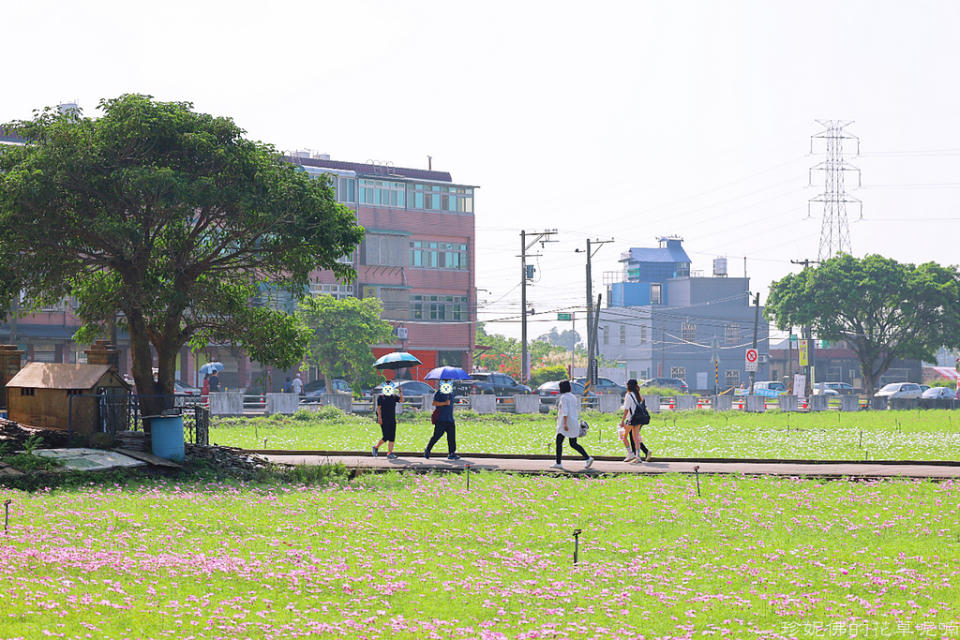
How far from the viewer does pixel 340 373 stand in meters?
69.3

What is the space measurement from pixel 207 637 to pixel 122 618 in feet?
3.01

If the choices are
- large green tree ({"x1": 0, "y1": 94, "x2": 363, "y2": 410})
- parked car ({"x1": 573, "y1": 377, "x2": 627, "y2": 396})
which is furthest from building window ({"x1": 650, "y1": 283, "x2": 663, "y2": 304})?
large green tree ({"x1": 0, "y1": 94, "x2": 363, "y2": 410})

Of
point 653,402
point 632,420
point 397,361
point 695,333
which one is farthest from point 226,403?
point 695,333

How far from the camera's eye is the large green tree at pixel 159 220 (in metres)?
21.2

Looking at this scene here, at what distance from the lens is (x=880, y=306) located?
245 feet

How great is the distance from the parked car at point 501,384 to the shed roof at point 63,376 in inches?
1549

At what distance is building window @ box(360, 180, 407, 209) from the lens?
8025 centimetres

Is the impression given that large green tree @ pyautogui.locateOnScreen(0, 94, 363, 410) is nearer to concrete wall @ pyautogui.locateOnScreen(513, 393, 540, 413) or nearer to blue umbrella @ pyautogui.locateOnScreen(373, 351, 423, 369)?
blue umbrella @ pyautogui.locateOnScreen(373, 351, 423, 369)

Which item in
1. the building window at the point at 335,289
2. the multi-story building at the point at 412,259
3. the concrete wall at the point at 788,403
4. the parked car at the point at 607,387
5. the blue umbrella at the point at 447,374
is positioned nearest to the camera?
the blue umbrella at the point at 447,374

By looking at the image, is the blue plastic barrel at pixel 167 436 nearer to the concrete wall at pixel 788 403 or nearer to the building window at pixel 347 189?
the concrete wall at pixel 788 403

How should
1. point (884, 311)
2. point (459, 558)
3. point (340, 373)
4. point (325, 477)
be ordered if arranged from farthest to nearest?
point (884, 311) → point (340, 373) → point (325, 477) → point (459, 558)

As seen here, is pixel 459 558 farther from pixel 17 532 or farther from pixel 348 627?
pixel 17 532

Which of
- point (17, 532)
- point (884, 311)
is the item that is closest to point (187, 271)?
point (17, 532)

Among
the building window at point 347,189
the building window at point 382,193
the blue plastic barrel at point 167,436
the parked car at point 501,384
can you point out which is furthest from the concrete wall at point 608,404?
the blue plastic barrel at point 167,436
